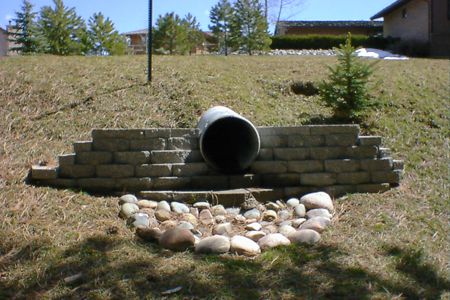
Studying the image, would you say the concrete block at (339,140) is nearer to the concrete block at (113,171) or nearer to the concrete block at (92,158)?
the concrete block at (113,171)

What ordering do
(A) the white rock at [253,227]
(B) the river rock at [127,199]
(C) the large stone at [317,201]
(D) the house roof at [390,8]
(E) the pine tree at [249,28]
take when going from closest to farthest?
(A) the white rock at [253,227] → (B) the river rock at [127,199] → (C) the large stone at [317,201] → (E) the pine tree at [249,28] → (D) the house roof at [390,8]

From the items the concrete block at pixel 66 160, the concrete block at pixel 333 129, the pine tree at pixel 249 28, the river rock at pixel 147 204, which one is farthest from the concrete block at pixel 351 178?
the pine tree at pixel 249 28

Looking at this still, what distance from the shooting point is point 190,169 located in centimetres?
597

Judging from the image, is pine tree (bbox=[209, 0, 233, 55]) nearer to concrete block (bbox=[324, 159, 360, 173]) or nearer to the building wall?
the building wall

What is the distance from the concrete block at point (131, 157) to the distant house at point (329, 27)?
31.6 meters

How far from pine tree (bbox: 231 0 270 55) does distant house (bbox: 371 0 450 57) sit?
739cm

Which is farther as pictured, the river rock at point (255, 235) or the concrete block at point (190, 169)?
the concrete block at point (190, 169)

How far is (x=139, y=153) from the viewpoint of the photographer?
19.3ft

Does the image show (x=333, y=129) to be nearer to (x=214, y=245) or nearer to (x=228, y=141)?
(x=228, y=141)

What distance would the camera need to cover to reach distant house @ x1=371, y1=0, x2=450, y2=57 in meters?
22.1

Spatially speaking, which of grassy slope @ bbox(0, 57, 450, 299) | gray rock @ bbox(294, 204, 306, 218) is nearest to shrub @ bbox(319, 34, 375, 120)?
grassy slope @ bbox(0, 57, 450, 299)

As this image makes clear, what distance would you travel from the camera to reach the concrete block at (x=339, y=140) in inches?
246

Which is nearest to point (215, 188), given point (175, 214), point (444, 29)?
point (175, 214)

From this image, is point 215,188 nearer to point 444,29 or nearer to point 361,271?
point 361,271
